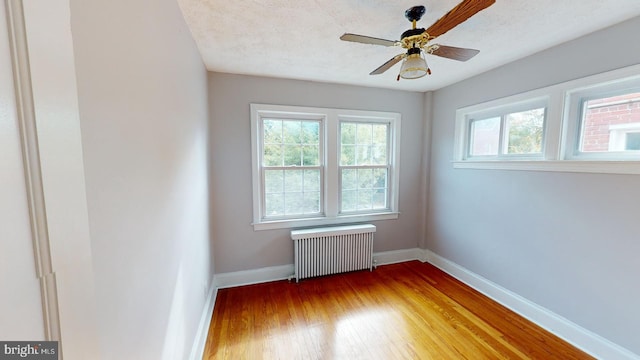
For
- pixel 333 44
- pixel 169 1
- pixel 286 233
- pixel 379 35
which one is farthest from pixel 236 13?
pixel 286 233

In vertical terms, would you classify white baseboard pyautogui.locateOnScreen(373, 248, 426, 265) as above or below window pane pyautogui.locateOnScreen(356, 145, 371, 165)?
below

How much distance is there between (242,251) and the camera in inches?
110

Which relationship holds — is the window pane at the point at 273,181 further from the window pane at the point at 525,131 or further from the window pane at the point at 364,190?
the window pane at the point at 525,131

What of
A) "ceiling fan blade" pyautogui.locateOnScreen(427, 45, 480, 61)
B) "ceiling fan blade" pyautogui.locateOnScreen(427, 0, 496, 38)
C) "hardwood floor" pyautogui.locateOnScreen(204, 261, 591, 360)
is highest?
"ceiling fan blade" pyautogui.locateOnScreen(427, 0, 496, 38)

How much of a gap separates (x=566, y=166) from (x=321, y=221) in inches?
93.0

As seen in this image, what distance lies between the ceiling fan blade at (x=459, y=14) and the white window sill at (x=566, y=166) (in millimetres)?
1550

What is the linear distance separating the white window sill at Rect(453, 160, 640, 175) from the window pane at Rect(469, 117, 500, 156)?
7.3 inches

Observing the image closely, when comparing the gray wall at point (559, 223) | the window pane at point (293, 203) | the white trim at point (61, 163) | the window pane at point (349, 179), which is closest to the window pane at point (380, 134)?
the window pane at point (349, 179)

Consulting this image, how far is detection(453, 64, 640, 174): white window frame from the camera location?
1678 millimetres

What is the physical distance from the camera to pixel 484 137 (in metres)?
2.74

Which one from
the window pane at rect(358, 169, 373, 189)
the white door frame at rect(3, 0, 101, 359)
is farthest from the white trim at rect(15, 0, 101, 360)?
the window pane at rect(358, 169, 373, 189)

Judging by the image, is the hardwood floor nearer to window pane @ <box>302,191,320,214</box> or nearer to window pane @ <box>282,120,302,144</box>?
window pane @ <box>302,191,320,214</box>

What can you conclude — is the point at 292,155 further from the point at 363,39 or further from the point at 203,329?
the point at 203,329

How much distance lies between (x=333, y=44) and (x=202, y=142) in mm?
1418
